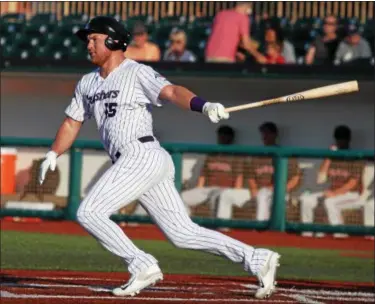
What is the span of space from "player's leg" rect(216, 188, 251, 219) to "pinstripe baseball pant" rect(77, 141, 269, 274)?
6421mm

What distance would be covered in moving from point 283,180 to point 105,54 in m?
6.69

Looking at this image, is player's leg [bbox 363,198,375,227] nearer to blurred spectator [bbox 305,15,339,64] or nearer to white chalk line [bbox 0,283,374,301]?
blurred spectator [bbox 305,15,339,64]

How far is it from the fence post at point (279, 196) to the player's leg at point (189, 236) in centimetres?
647

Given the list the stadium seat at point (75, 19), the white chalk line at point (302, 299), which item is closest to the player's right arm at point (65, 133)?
the white chalk line at point (302, 299)

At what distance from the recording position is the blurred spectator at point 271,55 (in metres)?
14.7

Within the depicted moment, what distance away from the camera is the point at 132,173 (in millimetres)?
6668

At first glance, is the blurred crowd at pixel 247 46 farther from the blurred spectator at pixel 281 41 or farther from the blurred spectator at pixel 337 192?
the blurred spectator at pixel 337 192

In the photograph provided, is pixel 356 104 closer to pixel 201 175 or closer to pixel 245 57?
pixel 245 57

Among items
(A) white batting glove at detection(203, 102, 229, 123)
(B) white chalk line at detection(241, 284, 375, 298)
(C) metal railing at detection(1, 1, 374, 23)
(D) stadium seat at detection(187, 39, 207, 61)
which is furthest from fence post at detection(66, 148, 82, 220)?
(A) white batting glove at detection(203, 102, 229, 123)

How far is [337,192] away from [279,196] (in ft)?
2.14

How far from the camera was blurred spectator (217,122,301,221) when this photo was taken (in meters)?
13.3

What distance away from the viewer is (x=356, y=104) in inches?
587

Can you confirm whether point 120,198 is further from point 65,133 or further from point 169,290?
point 169,290

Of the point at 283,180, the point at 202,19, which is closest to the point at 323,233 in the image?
the point at 283,180
